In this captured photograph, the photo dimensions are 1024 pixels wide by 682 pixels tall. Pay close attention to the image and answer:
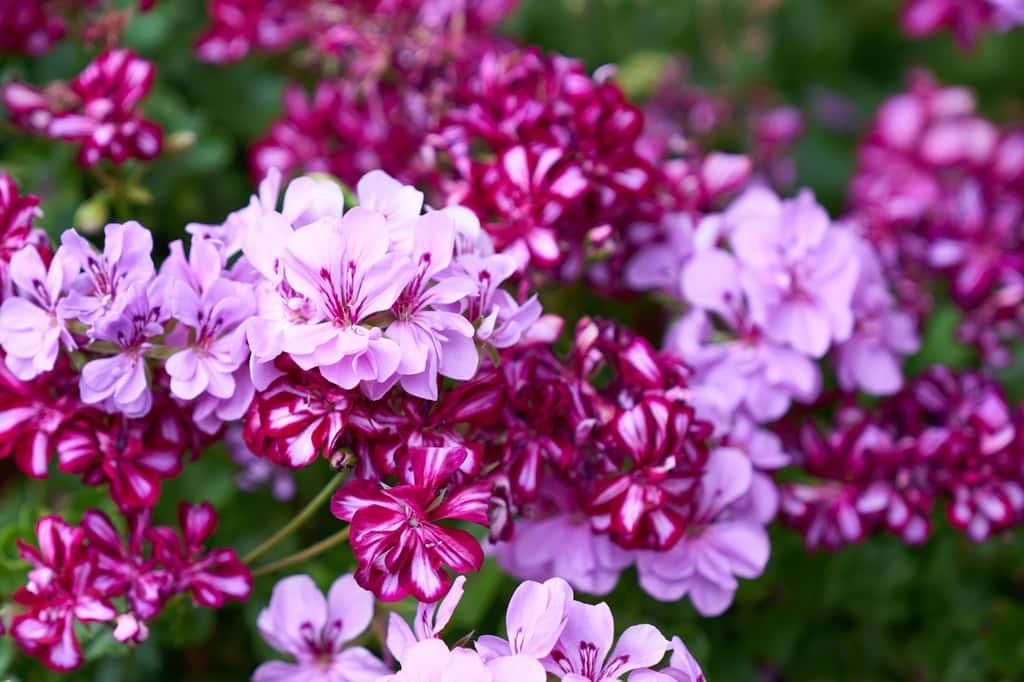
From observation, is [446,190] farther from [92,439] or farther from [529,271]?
[92,439]

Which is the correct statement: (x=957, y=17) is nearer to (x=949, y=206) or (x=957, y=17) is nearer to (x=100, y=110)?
(x=949, y=206)

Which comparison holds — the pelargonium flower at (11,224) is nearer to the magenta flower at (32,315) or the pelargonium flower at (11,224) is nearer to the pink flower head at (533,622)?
→ the magenta flower at (32,315)

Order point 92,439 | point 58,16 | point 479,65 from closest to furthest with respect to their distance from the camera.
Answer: point 92,439 → point 479,65 → point 58,16

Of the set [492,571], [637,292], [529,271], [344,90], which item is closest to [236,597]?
[492,571]

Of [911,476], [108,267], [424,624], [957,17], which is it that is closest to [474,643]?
[424,624]

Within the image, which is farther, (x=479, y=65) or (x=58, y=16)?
(x=58, y=16)

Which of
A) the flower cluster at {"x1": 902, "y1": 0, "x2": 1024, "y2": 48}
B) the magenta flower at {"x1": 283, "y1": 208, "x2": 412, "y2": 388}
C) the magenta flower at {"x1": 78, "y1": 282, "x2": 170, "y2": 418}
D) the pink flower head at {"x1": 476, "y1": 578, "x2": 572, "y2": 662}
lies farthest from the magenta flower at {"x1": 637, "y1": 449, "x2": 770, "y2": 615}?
the flower cluster at {"x1": 902, "y1": 0, "x2": 1024, "y2": 48}
